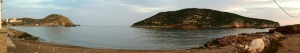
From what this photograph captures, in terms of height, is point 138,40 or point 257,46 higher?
point 257,46

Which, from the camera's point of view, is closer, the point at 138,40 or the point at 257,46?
the point at 257,46

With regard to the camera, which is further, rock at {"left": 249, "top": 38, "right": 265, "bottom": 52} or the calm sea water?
the calm sea water

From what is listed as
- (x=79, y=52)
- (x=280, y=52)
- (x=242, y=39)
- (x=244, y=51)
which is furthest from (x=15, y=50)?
(x=242, y=39)

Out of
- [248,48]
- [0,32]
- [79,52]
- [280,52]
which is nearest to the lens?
[0,32]

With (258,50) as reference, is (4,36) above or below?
above

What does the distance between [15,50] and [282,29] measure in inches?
2206

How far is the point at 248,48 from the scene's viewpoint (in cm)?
2320

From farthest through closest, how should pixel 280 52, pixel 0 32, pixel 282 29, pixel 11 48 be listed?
pixel 282 29, pixel 11 48, pixel 280 52, pixel 0 32

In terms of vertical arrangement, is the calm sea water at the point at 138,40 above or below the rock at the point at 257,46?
below

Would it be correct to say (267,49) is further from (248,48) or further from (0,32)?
(0,32)

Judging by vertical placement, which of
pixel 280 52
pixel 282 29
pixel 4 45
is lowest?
pixel 282 29

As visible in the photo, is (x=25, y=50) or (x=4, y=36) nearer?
(x=4, y=36)

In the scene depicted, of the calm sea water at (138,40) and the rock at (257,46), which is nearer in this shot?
the rock at (257,46)

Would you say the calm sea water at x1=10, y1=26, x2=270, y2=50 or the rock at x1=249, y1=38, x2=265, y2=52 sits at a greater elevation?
the rock at x1=249, y1=38, x2=265, y2=52
